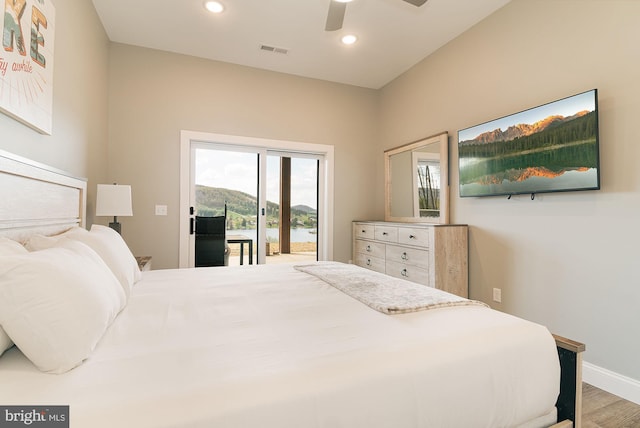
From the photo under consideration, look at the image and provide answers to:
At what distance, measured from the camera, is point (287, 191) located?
4.23 meters

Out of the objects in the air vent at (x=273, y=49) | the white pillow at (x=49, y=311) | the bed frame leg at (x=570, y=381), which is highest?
the air vent at (x=273, y=49)

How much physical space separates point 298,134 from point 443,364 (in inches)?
139

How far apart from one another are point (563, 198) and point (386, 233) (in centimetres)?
171

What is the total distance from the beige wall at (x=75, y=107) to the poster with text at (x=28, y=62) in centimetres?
8

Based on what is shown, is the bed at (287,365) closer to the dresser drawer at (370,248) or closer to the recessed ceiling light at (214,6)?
the recessed ceiling light at (214,6)

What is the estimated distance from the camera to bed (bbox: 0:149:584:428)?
73 centimetres

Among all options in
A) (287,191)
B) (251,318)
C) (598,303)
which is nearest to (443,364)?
(251,318)

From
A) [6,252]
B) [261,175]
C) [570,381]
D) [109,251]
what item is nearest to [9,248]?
[6,252]

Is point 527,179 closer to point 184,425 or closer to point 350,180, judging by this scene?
point 350,180

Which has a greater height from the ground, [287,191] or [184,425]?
[287,191]

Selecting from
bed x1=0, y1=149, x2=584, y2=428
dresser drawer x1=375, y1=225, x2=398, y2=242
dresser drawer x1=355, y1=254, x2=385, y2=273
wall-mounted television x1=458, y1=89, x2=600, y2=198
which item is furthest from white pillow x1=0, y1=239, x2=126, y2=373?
dresser drawer x1=355, y1=254, x2=385, y2=273

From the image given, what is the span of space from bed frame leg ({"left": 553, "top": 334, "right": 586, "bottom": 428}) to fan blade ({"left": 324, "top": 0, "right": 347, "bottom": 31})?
2306 mm

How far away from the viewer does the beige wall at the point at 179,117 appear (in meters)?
3.35

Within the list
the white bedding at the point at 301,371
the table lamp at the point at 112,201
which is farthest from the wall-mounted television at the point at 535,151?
the table lamp at the point at 112,201
